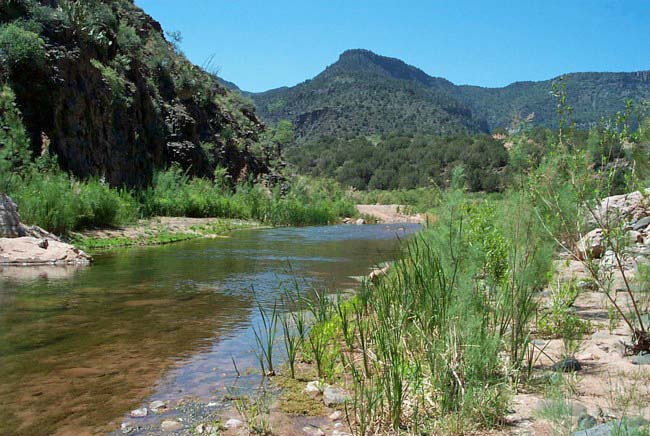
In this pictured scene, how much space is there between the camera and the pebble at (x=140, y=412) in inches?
143

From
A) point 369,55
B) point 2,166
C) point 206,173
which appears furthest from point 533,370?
point 369,55

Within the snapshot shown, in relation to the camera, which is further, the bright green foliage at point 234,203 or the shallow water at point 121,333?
the bright green foliage at point 234,203

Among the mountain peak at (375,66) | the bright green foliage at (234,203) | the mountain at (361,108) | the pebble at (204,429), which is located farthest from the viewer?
the mountain peak at (375,66)

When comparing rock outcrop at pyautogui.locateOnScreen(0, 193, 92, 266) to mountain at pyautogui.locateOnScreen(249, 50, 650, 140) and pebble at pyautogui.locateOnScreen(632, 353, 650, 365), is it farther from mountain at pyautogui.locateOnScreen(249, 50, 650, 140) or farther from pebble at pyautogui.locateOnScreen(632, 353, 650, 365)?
mountain at pyautogui.locateOnScreen(249, 50, 650, 140)

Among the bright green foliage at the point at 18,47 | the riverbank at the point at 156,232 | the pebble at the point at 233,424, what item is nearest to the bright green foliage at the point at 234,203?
the riverbank at the point at 156,232

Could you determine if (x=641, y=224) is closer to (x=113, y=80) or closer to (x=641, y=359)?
(x=641, y=359)

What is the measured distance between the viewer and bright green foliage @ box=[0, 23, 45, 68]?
631 inches

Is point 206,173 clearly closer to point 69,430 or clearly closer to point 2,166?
point 2,166

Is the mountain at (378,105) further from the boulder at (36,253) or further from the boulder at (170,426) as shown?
the boulder at (170,426)

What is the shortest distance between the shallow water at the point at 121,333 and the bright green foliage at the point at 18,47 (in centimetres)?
861

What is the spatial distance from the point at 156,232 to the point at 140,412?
1299 cm

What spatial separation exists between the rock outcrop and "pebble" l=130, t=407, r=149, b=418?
23.7 feet

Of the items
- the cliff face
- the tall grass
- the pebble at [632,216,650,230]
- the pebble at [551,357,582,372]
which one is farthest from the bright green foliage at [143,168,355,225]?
the pebble at [551,357,582,372]

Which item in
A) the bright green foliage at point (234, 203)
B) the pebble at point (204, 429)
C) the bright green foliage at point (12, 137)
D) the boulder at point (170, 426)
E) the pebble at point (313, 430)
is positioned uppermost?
the bright green foliage at point (12, 137)
